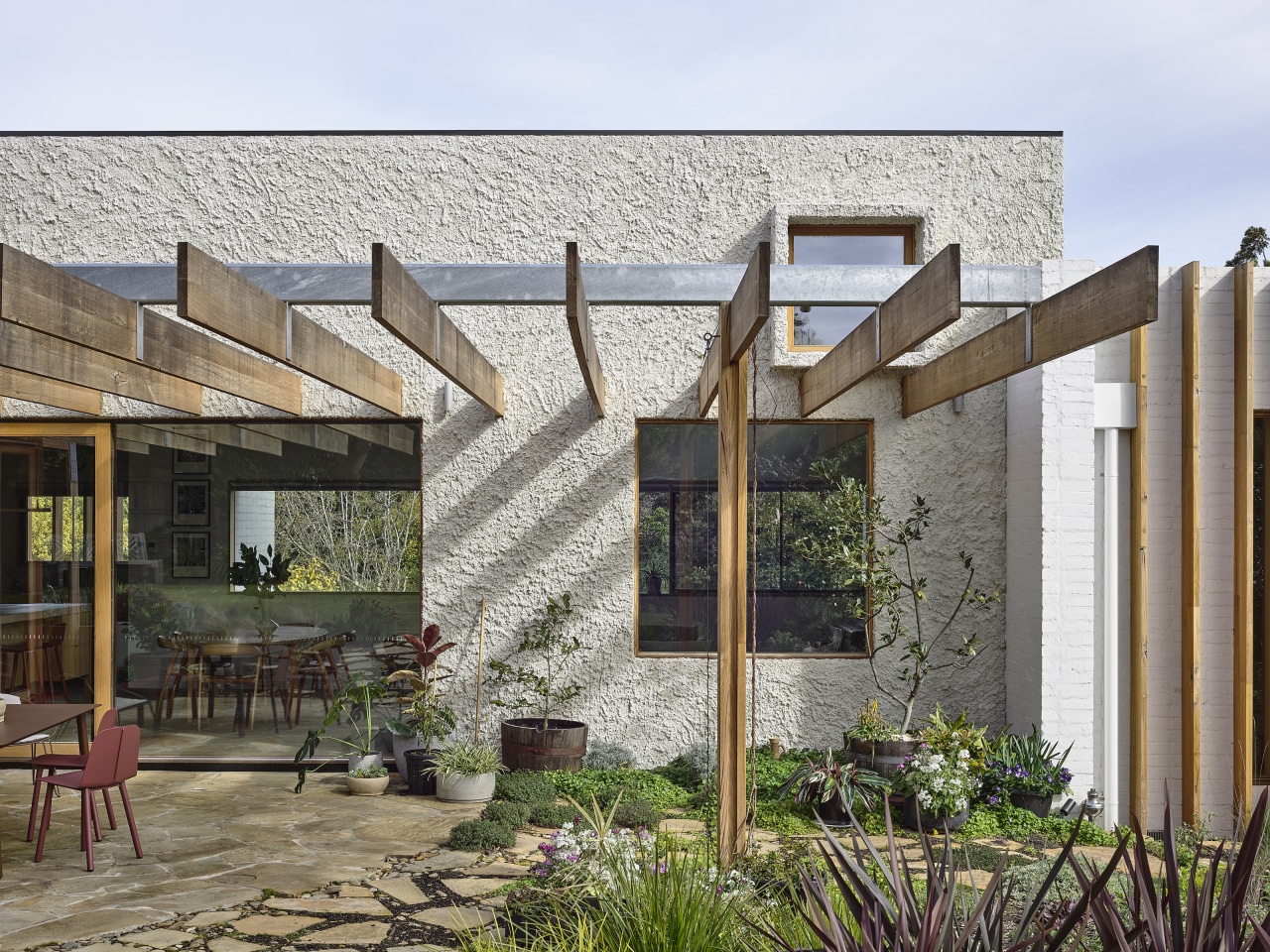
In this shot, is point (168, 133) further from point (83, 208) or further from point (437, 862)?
point (437, 862)

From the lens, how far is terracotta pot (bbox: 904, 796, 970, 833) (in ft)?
19.1

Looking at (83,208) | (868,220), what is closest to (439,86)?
(83,208)

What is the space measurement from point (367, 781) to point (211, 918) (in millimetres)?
2359

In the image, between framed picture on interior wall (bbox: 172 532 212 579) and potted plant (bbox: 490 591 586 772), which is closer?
potted plant (bbox: 490 591 586 772)

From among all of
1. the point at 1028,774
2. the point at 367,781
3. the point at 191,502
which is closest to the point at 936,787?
the point at 1028,774

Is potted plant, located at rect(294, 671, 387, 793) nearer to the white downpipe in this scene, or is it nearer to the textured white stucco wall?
the textured white stucco wall

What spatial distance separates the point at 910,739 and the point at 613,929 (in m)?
→ 3.84

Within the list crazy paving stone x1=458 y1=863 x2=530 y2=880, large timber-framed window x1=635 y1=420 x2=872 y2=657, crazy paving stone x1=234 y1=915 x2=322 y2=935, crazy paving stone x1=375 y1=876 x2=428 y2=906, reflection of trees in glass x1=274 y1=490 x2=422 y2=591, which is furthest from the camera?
reflection of trees in glass x1=274 y1=490 x2=422 y2=591

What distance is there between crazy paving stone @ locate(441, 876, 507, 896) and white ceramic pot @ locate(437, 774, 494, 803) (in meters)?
1.51

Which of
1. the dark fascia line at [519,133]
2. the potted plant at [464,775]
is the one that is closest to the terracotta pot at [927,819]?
the potted plant at [464,775]

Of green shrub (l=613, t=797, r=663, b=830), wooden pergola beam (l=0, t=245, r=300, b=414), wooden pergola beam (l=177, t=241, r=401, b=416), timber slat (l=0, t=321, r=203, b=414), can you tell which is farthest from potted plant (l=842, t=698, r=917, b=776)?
timber slat (l=0, t=321, r=203, b=414)

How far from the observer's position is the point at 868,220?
734 cm

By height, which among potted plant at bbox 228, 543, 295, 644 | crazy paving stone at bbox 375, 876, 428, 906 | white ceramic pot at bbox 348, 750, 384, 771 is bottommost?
crazy paving stone at bbox 375, 876, 428, 906

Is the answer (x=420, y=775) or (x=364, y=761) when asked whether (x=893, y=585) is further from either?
(x=364, y=761)
